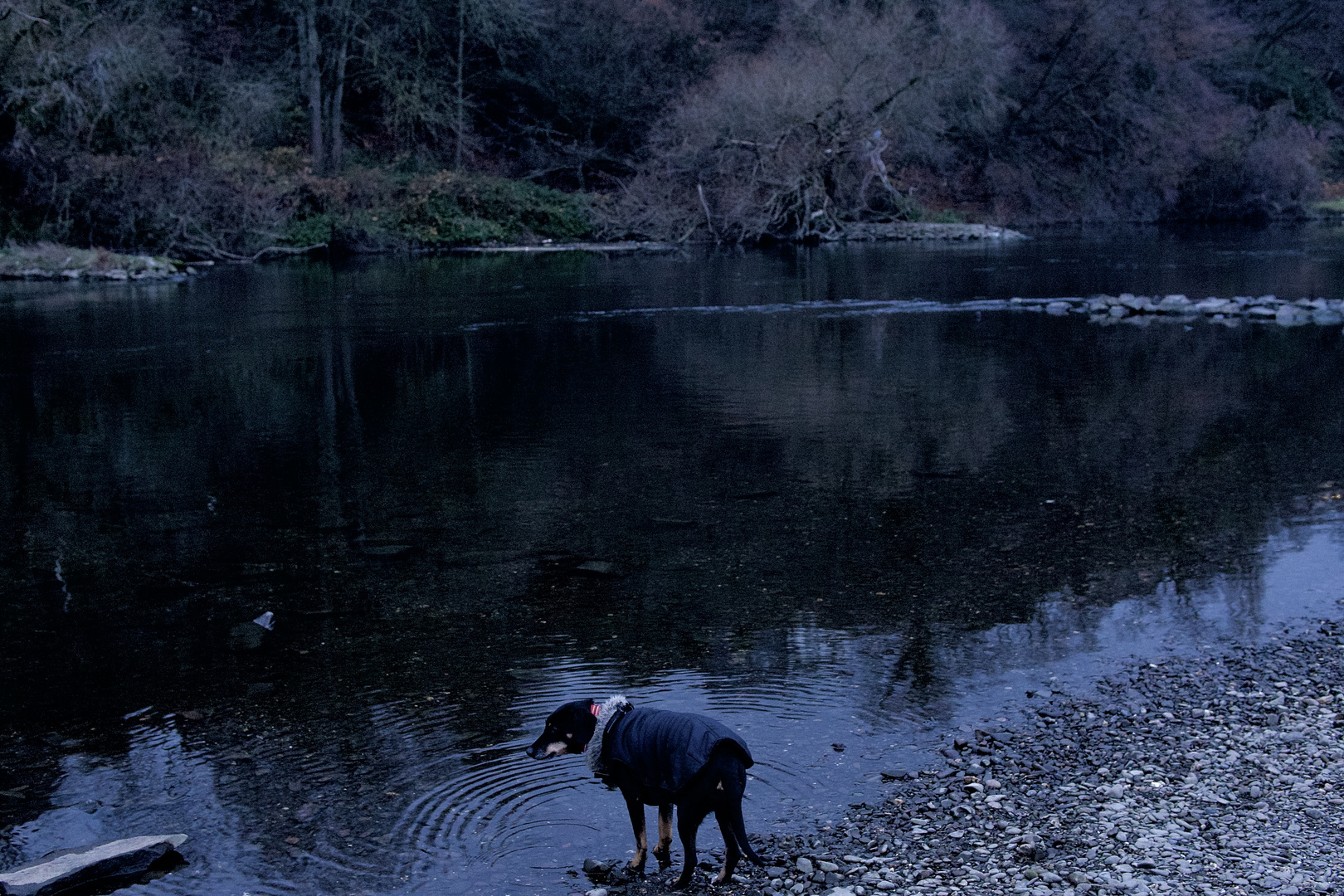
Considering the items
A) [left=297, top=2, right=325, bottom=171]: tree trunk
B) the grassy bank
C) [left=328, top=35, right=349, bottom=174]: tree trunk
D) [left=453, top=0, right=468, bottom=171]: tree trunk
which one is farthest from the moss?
[left=297, top=2, right=325, bottom=171]: tree trunk

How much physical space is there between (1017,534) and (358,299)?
20.4 m

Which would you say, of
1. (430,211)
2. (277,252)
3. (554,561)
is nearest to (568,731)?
(554,561)

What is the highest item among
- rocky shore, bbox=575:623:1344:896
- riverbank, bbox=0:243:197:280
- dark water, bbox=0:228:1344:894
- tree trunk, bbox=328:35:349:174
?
tree trunk, bbox=328:35:349:174

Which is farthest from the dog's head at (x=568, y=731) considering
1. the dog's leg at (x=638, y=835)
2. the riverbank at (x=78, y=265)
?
the riverbank at (x=78, y=265)

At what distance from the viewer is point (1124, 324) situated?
2234 cm

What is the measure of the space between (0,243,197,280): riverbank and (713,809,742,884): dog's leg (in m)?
30.9

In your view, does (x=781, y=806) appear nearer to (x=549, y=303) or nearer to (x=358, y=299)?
(x=549, y=303)

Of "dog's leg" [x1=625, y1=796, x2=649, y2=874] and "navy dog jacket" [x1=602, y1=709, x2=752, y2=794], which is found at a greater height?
"navy dog jacket" [x1=602, y1=709, x2=752, y2=794]

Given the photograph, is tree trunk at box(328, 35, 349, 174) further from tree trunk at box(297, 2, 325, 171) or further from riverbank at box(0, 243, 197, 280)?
riverbank at box(0, 243, 197, 280)

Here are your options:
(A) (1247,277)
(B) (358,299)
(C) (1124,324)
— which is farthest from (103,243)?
(A) (1247,277)

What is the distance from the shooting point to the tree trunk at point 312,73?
43.7 m

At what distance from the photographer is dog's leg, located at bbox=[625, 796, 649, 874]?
4.86 metres

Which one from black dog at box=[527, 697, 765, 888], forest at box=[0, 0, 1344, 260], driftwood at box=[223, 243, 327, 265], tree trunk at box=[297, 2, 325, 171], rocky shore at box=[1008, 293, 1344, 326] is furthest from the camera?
tree trunk at box=[297, 2, 325, 171]

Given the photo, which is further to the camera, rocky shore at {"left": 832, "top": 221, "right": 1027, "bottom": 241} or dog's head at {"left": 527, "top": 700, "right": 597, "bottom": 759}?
rocky shore at {"left": 832, "top": 221, "right": 1027, "bottom": 241}
